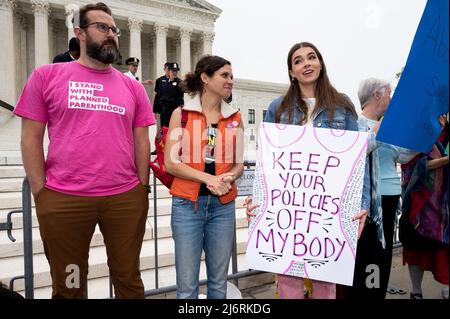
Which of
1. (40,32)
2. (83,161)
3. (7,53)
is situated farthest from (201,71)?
(40,32)

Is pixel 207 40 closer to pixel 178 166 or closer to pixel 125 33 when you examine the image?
pixel 125 33

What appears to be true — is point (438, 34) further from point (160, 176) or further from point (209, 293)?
point (209, 293)

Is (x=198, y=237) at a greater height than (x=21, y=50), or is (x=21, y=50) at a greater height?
(x=21, y=50)

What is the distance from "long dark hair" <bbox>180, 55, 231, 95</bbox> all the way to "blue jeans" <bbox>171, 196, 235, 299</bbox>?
31.9 inches

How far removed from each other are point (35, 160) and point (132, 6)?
100 feet

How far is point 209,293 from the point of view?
226cm

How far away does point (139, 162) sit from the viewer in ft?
7.53

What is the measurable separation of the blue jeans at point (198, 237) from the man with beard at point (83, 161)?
0.30m

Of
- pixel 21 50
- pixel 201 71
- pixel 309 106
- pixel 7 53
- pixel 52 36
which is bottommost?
pixel 309 106

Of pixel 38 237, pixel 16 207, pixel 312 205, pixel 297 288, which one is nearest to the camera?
pixel 312 205

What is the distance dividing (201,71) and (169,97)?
5.36 metres

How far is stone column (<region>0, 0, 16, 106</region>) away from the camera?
2258 centimetres

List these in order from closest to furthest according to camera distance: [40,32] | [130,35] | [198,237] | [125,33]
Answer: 1. [198,237]
2. [40,32]
3. [130,35]
4. [125,33]

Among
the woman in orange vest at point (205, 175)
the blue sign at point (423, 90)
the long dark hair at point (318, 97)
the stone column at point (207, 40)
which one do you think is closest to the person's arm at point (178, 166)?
the woman in orange vest at point (205, 175)
